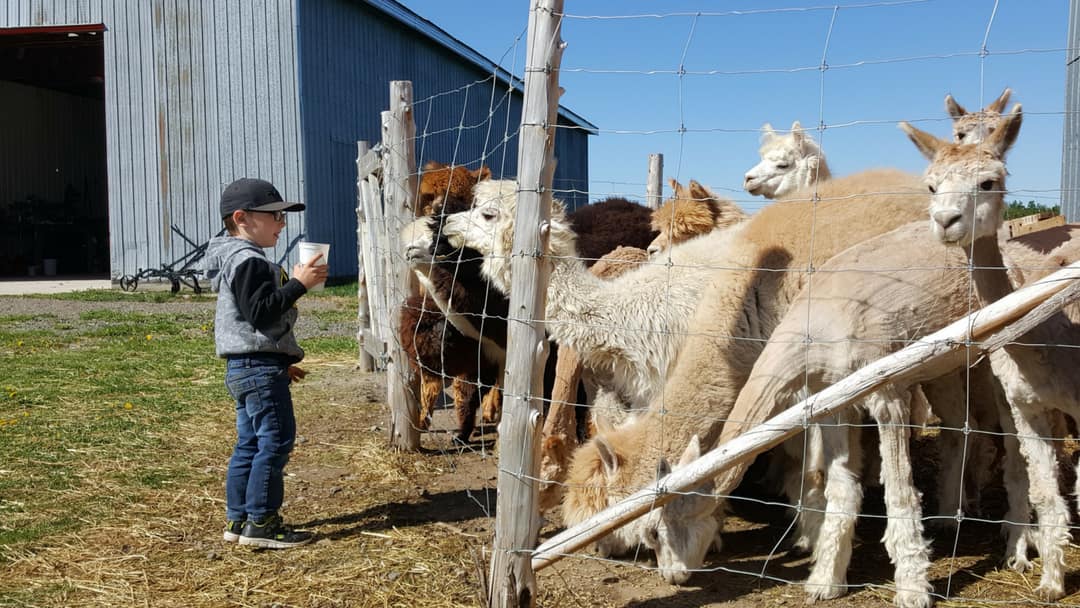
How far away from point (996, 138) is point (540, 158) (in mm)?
1679

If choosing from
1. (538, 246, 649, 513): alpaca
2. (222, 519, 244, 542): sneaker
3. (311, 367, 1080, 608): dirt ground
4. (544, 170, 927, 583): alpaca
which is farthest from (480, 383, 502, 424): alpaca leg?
(222, 519, 244, 542): sneaker

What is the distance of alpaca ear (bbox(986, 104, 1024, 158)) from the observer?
3244 mm

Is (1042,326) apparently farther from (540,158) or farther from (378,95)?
(378,95)

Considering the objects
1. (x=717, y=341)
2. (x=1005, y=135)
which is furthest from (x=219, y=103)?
(x=1005, y=135)

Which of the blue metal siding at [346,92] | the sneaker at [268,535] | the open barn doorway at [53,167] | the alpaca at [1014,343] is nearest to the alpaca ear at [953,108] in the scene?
the alpaca at [1014,343]

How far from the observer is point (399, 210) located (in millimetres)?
6020

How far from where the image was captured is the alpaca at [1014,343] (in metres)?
3.20

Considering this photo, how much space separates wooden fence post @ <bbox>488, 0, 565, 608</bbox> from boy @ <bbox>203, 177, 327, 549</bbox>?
4.40ft

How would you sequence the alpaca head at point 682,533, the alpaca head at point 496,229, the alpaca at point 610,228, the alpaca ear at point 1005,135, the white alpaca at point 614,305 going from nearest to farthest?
the alpaca ear at point 1005,135, the alpaca head at point 682,533, the white alpaca at point 614,305, the alpaca head at point 496,229, the alpaca at point 610,228

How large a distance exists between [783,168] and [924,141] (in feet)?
12.1

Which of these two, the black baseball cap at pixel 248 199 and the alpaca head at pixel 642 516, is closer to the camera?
the alpaca head at pixel 642 516

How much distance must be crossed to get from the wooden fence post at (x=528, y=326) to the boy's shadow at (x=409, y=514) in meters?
1.09

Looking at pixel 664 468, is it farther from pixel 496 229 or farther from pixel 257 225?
pixel 257 225

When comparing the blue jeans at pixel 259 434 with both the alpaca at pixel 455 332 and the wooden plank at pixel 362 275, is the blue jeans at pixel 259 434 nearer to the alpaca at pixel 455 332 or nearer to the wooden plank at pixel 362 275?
the alpaca at pixel 455 332
